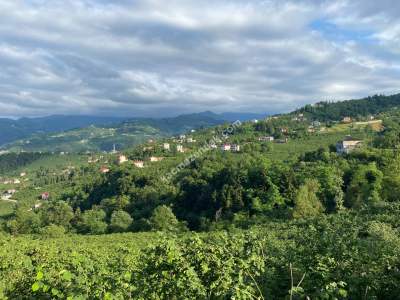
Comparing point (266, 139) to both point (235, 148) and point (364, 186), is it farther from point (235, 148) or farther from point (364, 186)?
point (364, 186)

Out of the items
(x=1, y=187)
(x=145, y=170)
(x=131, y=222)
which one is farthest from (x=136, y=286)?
(x=1, y=187)

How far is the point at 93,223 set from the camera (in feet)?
224

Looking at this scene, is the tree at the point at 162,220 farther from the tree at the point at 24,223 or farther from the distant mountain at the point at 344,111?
the distant mountain at the point at 344,111

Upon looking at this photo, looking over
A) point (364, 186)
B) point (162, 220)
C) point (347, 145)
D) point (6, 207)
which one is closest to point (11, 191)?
point (6, 207)

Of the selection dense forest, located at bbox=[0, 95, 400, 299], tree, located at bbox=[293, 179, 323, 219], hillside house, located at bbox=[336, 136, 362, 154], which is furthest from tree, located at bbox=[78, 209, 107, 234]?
hillside house, located at bbox=[336, 136, 362, 154]

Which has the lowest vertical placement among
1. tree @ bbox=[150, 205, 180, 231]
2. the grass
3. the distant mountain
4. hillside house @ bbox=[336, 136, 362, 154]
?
the grass

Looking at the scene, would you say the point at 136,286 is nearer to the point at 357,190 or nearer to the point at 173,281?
the point at 173,281

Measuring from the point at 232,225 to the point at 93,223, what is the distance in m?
29.1

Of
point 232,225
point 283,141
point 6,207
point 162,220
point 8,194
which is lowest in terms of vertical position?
point 8,194

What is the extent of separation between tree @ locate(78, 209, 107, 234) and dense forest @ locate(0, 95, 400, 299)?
13.6 inches

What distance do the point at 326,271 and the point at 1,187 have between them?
192 m

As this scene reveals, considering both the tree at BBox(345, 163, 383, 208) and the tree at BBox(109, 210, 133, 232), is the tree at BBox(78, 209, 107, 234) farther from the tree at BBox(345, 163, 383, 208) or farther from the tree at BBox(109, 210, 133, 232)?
the tree at BBox(345, 163, 383, 208)

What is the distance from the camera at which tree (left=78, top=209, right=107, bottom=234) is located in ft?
216

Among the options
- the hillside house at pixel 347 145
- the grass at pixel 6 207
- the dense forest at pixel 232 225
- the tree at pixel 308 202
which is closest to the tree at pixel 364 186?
the dense forest at pixel 232 225
